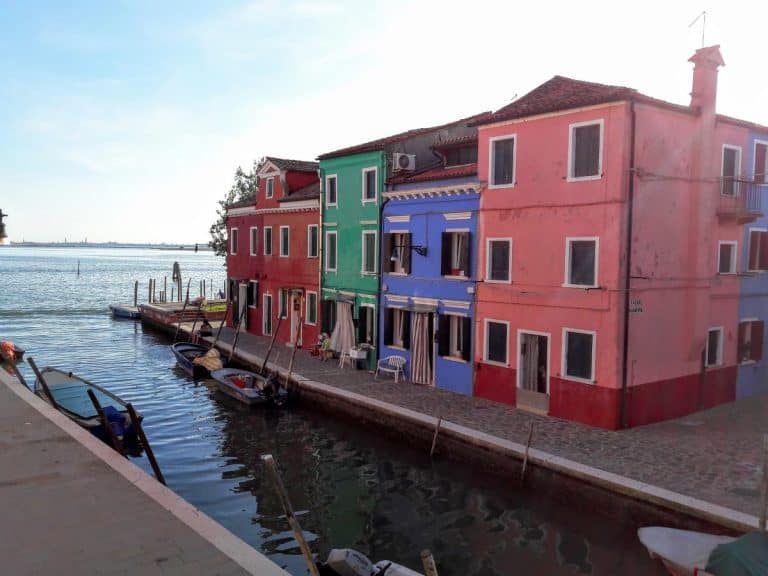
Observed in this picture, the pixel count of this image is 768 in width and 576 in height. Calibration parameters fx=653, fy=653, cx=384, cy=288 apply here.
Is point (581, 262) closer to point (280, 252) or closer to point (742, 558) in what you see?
point (742, 558)

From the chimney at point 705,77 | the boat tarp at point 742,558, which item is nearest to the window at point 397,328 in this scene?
the chimney at point 705,77

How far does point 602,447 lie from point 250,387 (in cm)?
1333

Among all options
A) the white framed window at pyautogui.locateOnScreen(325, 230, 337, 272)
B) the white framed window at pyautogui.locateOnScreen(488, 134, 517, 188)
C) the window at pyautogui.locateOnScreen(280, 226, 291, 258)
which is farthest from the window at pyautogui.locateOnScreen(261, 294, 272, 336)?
the white framed window at pyautogui.locateOnScreen(488, 134, 517, 188)

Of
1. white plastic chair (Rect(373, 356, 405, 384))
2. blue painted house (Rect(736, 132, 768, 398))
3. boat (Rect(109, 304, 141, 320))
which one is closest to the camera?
blue painted house (Rect(736, 132, 768, 398))

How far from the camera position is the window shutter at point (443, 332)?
21.8 metres

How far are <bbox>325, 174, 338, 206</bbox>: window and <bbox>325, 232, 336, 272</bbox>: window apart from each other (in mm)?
1330

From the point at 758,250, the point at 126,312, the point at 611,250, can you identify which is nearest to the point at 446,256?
the point at 611,250

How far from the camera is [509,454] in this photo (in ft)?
49.3

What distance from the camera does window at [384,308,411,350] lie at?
2333cm

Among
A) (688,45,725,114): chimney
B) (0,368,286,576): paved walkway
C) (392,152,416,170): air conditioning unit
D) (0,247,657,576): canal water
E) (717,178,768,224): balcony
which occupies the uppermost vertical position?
(688,45,725,114): chimney

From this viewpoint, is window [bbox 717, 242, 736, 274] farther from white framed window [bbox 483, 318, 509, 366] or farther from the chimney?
white framed window [bbox 483, 318, 509, 366]

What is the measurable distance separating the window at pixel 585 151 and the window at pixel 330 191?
12.0 meters

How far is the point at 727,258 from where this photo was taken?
806 inches

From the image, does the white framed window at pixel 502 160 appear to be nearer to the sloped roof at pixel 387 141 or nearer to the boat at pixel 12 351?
the sloped roof at pixel 387 141
